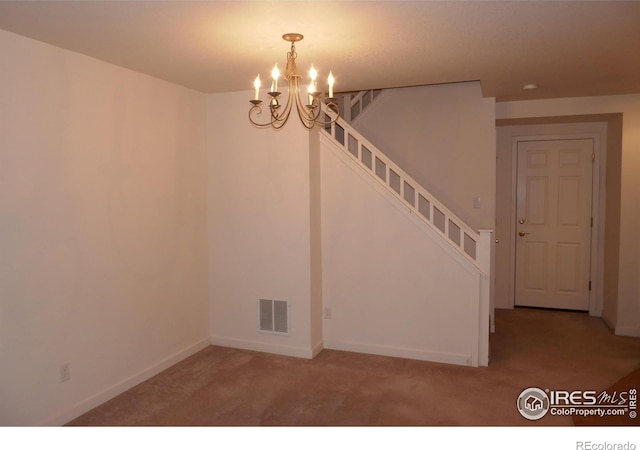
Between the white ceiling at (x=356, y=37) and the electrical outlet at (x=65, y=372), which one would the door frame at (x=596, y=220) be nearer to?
the white ceiling at (x=356, y=37)

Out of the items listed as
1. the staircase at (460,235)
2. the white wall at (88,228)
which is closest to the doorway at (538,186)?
the staircase at (460,235)

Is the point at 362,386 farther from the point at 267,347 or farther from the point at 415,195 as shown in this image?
the point at 415,195

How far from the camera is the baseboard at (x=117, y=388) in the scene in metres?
3.10

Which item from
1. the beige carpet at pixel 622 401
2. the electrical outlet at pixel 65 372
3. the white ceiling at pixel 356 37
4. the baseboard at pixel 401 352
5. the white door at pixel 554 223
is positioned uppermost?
the white ceiling at pixel 356 37

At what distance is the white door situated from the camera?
223 inches

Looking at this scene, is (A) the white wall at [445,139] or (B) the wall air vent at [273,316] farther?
(A) the white wall at [445,139]

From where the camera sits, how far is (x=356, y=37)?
2.87 metres

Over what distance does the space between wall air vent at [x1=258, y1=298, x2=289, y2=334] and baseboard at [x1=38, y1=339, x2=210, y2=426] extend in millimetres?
645

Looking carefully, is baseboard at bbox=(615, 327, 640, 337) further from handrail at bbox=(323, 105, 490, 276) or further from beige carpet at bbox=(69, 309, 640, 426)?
handrail at bbox=(323, 105, 490, 276)

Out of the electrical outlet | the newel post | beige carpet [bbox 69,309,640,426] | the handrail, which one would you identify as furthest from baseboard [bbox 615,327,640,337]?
the electrical outlet

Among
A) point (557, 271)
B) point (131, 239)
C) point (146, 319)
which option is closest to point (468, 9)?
point (131, 239)

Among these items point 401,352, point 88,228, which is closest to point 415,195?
point 401,352

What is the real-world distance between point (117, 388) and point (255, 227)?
68.7 inches

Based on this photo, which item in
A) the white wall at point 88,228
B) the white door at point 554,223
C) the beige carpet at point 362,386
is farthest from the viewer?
the white door at point 554,223
